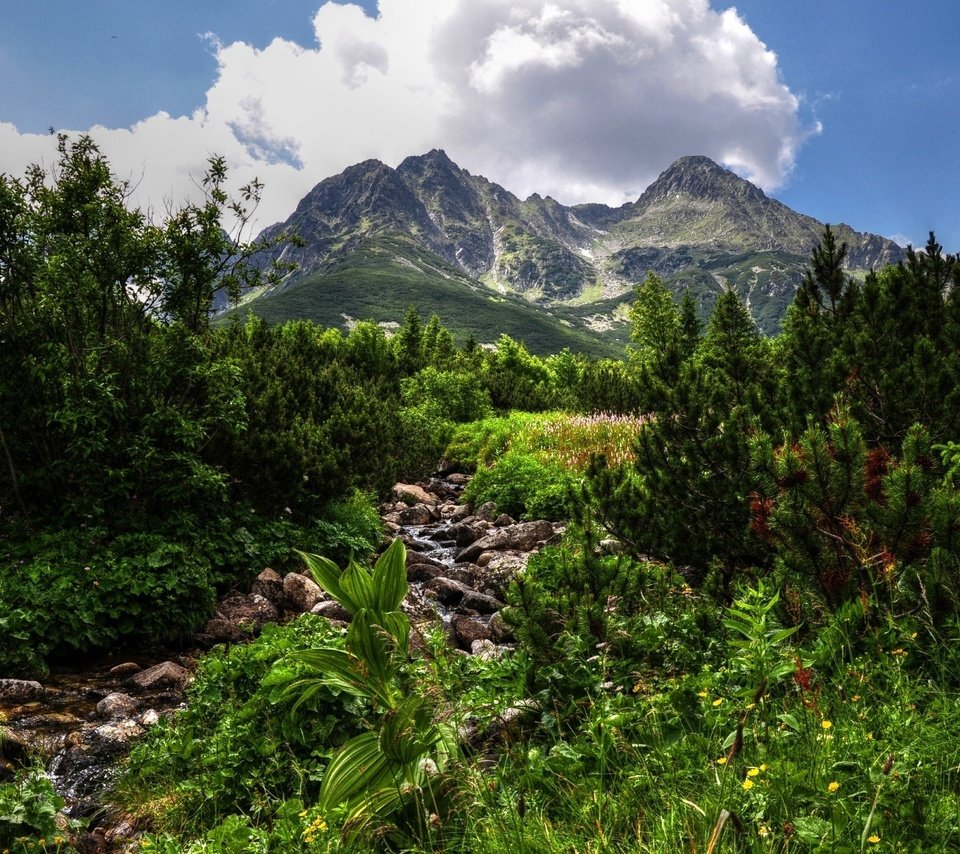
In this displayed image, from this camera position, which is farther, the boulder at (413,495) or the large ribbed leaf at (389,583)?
the boulder at (413,495)

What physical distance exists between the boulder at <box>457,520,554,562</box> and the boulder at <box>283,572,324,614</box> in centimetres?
329

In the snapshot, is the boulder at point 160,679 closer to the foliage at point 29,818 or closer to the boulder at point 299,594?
the boulder at point 299,594

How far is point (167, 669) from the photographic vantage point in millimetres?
5547

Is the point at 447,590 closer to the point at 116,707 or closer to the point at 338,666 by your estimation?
the point at 116,707

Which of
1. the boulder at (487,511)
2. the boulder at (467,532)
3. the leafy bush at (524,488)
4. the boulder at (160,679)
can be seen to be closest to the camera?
the boulder at (160,679)

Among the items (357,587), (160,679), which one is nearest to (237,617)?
(160,679)

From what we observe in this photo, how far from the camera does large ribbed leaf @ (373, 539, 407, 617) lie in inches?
132

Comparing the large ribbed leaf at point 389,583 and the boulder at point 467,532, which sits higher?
the large ribbed leaf at point 389,583

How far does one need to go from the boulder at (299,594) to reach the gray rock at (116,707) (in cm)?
244

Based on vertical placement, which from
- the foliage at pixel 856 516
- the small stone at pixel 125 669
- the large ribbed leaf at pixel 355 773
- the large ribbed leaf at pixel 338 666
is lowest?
the small stone at pixel 125 669

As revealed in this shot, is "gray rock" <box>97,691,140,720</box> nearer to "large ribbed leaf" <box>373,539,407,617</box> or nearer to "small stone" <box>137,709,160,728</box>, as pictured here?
"small stone" <box>137,709,160,728</box>

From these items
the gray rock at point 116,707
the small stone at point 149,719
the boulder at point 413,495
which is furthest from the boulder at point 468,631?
the boulder at point 413,495

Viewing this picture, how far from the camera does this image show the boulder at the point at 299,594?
743 cm

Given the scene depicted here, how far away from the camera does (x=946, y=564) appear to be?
298 cm
